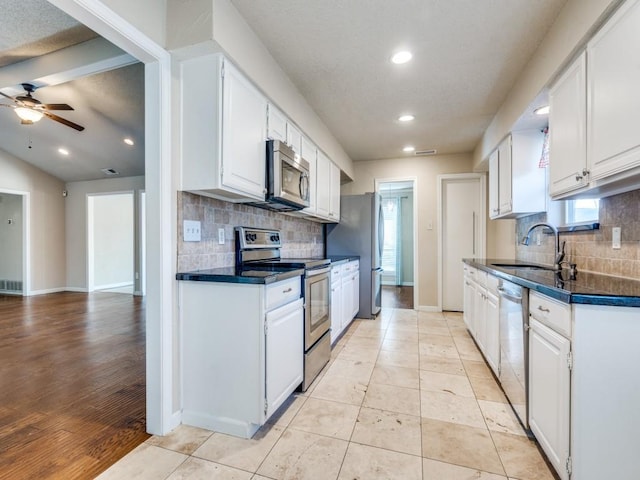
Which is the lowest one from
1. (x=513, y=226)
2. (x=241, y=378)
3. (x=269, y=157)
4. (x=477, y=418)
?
(x=477, y=418)

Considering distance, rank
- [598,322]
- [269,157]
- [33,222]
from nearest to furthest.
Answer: [598,322], [269,157], [33,222]

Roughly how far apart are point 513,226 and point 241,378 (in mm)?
3563

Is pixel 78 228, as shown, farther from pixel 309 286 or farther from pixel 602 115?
pixel 602 115

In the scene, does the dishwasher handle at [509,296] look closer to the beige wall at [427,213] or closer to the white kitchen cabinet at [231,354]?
the white kitchen cabinet at [231,354]

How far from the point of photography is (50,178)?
6.63 m

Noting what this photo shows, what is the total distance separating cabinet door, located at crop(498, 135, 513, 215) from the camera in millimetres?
2979

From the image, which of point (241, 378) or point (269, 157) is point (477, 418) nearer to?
point (241, 378)

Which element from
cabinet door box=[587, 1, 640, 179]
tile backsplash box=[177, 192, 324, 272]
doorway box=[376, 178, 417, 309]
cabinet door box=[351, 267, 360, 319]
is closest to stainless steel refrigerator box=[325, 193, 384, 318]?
cabinet door box=[351, 267, 360, 319]

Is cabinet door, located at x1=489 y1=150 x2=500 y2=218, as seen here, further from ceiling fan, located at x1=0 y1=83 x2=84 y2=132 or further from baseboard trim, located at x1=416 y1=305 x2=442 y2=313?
ceiling fan, located at x1=0 y1=83 x2=84 y2=132

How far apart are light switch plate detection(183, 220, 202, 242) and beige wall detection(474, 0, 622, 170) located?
239 cm

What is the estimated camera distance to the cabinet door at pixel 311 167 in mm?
3131

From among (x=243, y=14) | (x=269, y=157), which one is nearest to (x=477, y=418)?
(x=269, y=157)

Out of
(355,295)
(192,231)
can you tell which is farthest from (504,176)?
(192,231)

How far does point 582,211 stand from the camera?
242 centimetres
